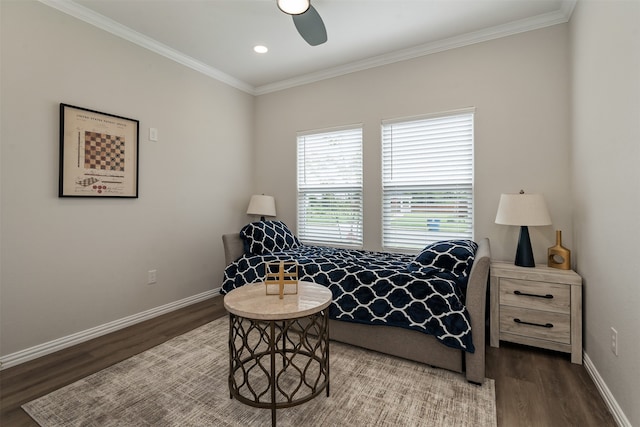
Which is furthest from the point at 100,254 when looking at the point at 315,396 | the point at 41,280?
the point at 315,396

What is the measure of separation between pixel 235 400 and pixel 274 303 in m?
0.64

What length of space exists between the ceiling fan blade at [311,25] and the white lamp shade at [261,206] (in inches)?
81.6

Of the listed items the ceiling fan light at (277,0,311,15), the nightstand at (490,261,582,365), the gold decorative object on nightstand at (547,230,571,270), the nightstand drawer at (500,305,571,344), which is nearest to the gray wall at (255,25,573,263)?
the gold decorative object on nightstand at (547,230,571,270)

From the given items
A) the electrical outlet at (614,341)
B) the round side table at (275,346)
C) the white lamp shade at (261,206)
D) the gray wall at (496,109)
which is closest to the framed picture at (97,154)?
the white lamp shade at (261,206)

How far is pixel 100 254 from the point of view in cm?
274

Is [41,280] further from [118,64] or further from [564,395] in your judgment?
[564,395]

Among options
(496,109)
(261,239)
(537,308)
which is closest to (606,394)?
(537,308)

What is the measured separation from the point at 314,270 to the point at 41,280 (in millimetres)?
2103

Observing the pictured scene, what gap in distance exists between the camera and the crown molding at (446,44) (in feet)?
8.71

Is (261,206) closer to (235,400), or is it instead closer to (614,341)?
(235,400)

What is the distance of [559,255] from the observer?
251 centimetres

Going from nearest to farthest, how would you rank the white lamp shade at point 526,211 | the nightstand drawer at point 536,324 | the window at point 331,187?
the nightstand drawer at point 536,324, the white lamp shade at point 526,211, the window at point 331,187


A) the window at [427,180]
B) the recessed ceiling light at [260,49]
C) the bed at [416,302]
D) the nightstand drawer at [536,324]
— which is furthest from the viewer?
the recessed ceiling light at [260,49]

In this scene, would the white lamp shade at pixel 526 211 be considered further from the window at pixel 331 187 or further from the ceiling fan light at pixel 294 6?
the ceiling fan light at pixel 294 6
